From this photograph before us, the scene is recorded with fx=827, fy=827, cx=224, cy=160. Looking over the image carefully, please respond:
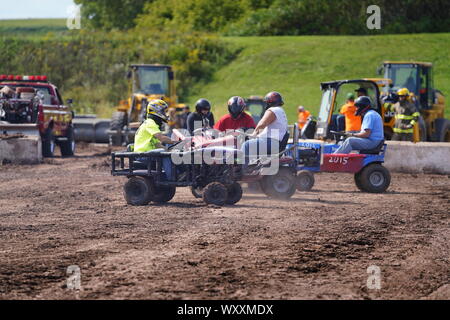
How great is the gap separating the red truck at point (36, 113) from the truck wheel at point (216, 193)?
35.3 feet

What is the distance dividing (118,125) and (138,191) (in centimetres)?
1478

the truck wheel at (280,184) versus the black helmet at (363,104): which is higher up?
the black helmet at (363,104)

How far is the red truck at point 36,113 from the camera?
22719mm

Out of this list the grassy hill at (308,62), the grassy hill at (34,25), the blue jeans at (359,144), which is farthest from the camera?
the grassy hill at (34,25)

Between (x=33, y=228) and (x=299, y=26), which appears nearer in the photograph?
(x=33, y=228)

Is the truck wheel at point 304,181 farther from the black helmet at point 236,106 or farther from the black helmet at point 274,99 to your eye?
the black helmet at point 274,99

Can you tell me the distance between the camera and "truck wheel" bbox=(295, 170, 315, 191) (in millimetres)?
15586

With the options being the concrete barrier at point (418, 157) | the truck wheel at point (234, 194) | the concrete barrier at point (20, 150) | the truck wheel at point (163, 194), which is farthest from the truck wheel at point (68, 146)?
the truck wheel at point (234, 194)

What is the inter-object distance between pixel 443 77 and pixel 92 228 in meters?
37.3

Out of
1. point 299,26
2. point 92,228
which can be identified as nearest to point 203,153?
point 92,228

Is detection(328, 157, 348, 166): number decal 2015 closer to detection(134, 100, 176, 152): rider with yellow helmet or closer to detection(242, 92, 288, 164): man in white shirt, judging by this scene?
detection(242, 92, 288, 164): man in white shirt

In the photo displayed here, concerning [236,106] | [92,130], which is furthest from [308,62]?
[236,106]

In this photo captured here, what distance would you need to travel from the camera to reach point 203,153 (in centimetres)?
1265

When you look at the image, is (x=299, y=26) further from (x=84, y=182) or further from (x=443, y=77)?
(x=84, y=182)
